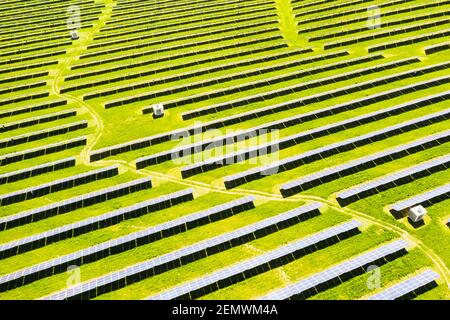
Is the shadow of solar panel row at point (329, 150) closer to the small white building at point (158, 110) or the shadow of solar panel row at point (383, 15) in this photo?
the small white building at point (158, 110)

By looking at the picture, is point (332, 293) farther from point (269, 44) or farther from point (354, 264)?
point (269, 44)

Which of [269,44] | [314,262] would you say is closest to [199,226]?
[314,262]

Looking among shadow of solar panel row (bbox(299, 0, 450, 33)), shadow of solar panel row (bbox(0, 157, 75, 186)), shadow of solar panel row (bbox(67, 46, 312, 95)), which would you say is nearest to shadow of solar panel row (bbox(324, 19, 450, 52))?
shadow of solar panel row (bbox(67, 46, 312, 95))

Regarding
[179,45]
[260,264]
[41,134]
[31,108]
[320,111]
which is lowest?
[260,264]

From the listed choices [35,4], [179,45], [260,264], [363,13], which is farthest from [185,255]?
[35,4]

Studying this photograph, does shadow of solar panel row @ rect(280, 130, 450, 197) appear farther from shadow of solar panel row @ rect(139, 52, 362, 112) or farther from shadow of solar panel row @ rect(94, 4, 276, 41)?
shadow of solar panel row @ rect(94, 4, 276, 41)

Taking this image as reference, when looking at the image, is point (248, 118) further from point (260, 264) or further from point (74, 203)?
point (74, 203)
